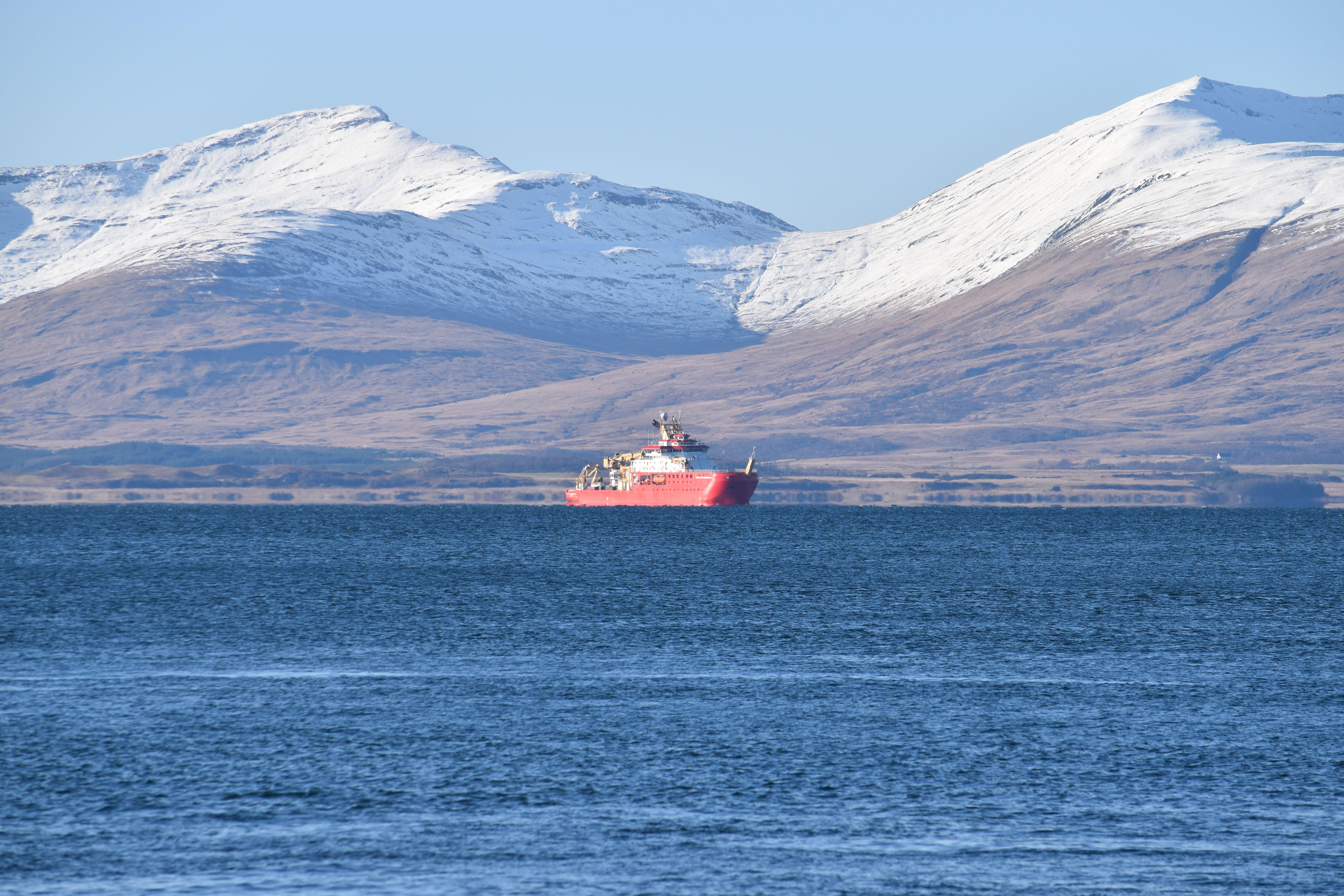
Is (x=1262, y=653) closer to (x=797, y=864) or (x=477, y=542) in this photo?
(x=797, y=864)

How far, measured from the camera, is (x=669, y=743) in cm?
3994

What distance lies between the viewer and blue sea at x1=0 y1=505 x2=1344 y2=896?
28.8 m

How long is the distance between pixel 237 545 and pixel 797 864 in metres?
124

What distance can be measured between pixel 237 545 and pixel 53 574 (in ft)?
139

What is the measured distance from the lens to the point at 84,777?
116 ft

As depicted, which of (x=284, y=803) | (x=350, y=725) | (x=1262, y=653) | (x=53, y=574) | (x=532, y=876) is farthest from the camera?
(x=53, y=574)

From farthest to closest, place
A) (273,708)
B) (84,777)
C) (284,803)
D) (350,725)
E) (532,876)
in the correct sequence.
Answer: (273,708) → (350,725) → (84,777) → (284,803) → (532,876)

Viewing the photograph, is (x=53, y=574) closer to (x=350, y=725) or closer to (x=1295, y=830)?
(x=350, y=725)

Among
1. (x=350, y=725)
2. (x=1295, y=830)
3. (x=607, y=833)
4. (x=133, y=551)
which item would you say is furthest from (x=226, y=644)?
(x=133, y=551)

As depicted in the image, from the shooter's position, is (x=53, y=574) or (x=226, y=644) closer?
(x=226, y=644)

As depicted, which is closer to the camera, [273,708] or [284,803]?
[284,803]

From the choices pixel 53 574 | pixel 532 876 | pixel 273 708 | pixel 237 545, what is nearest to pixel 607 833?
pixel 532 876

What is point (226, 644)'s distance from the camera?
62094mm

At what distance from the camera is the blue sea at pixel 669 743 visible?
94.4ft
